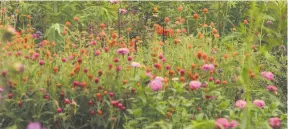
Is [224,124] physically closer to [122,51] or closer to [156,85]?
[156,85]

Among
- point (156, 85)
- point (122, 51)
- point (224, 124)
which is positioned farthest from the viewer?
point (122, 51)

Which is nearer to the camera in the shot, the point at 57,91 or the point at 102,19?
the point at 57,91

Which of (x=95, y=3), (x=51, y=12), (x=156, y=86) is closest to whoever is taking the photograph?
(x=156, y=86)

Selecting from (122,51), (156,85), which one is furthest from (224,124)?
(122,51)

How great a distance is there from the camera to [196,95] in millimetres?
3039

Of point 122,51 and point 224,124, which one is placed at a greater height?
point 122,51

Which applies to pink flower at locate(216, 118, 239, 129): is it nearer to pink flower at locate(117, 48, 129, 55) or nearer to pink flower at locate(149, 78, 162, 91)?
pink flower at locate(149, 78, 162, 91)

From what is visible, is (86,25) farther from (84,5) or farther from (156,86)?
(156,86)

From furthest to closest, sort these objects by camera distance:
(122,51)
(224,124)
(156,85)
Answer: (122,51)
(156,85)
(224,124)

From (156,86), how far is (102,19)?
247cm

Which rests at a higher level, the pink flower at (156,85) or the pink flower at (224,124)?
the pink flower at (156,85)

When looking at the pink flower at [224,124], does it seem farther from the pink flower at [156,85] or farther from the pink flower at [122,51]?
the pink flower at [122,51]

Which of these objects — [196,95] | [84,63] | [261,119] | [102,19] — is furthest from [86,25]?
[261,119]

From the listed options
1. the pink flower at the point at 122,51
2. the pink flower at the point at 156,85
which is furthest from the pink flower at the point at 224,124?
the pink flower at the point at 122,51
